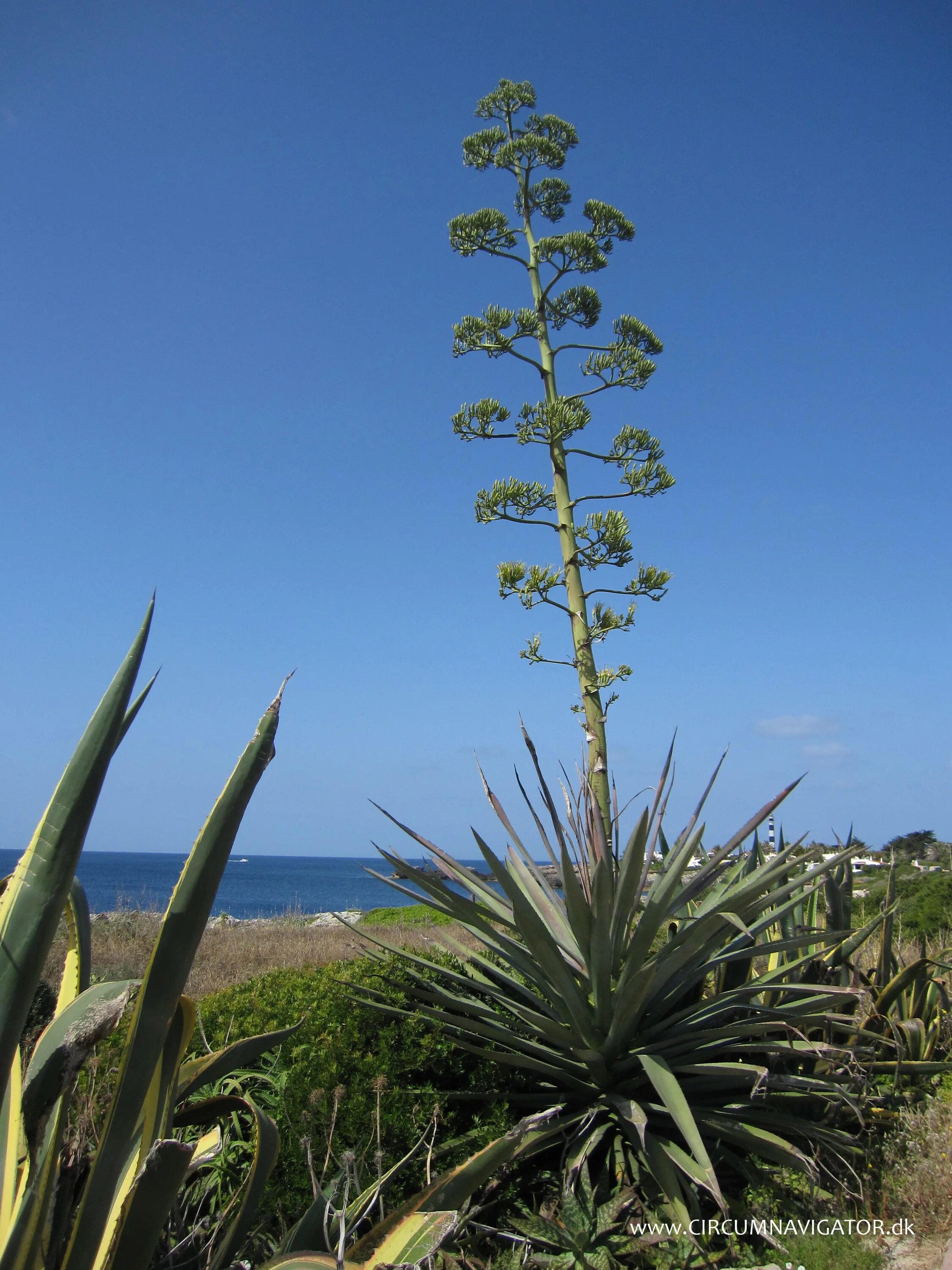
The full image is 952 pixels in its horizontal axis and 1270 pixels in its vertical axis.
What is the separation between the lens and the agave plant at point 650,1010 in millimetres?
3293

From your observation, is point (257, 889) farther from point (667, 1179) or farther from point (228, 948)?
point (667, 1179)

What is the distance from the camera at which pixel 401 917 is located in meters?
18.6

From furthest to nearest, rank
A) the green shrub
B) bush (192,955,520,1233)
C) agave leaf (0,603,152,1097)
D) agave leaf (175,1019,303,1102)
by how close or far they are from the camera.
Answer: the green shrub < bush (192,955,520,1233) < agave leaf (175,1019,303,1102) < agave leaf (0,603,152,1097)

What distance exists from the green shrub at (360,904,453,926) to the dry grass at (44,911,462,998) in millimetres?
733

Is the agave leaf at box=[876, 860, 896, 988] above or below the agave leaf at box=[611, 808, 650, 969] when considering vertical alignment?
below

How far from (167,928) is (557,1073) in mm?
Answer: 2851

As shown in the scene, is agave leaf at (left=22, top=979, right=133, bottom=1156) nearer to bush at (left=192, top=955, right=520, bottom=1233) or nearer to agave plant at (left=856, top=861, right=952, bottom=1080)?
bush at (left=192, top=955, right=520, bottom=1233)

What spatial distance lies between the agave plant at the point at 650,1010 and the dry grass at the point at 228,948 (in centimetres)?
155

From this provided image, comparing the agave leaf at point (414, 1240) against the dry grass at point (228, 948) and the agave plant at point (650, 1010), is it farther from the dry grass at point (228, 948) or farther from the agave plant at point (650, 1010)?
the dry grass at point (228, 948)

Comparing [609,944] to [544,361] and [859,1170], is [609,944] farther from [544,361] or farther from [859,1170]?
Result: [544,361]

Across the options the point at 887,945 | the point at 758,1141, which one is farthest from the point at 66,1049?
the point at 887,945

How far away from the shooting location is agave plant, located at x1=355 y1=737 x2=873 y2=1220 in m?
3.29

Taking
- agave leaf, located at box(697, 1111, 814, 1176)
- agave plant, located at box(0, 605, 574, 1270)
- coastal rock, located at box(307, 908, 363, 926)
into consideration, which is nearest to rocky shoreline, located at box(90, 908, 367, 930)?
coastal rock, located at box(307, 908, 363, 926)

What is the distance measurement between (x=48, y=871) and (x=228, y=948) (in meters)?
10.7
